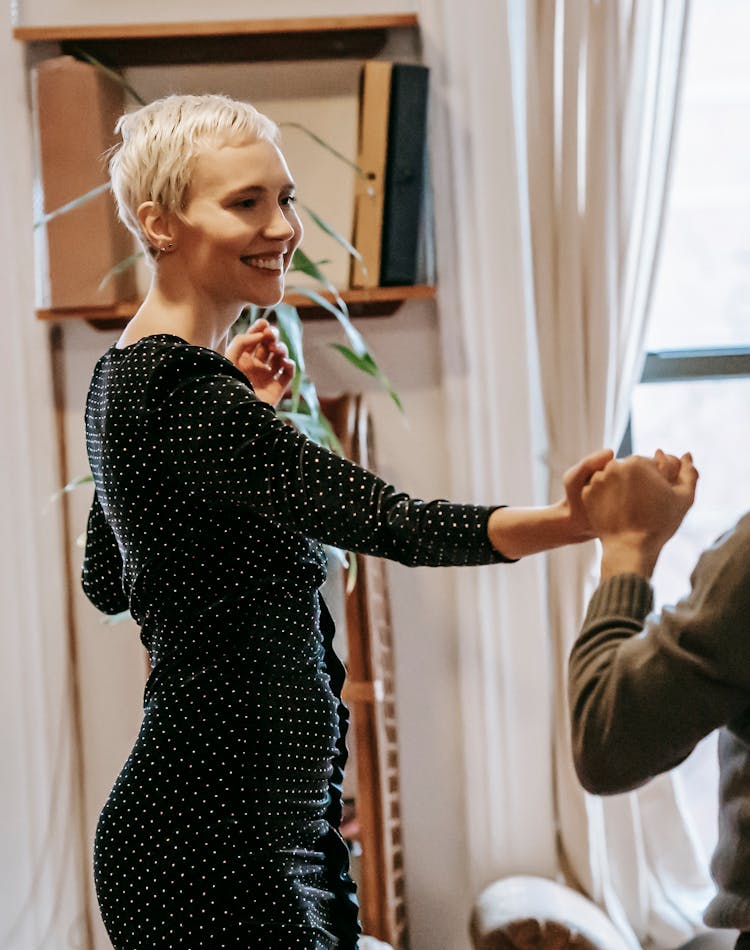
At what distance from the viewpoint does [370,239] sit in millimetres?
2207

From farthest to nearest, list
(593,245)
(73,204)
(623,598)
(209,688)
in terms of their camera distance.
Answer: (593,245) → (73,204) → (209,688) → (623,598)

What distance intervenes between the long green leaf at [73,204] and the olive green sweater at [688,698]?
1404mm

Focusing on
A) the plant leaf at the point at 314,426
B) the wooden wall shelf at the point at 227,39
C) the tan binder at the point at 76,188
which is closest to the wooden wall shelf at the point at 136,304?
the tan binder at the point at 76,188

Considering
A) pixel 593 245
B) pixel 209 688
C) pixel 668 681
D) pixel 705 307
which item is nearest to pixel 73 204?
pixel 593 245

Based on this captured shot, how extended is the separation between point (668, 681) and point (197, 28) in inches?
69.4

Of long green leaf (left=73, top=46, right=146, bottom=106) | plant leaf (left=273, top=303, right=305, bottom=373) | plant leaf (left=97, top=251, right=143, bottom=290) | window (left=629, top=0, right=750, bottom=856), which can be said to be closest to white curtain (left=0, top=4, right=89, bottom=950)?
plant leaf (left=97, top=251, right=143, bottom=290)

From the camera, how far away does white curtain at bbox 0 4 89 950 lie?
2264 millimetres

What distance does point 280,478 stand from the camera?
103 centimetres

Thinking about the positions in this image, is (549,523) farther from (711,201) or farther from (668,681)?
(711,201)

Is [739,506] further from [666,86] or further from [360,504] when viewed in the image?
[360,504]

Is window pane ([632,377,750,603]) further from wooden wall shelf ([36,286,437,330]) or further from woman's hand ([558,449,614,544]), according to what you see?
woman's hand ([558,449,614,544])

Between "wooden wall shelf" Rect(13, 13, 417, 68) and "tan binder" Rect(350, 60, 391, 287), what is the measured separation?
4.6 inches

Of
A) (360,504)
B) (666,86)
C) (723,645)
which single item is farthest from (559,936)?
(666,86)

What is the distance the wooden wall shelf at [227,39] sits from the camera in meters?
2.16
